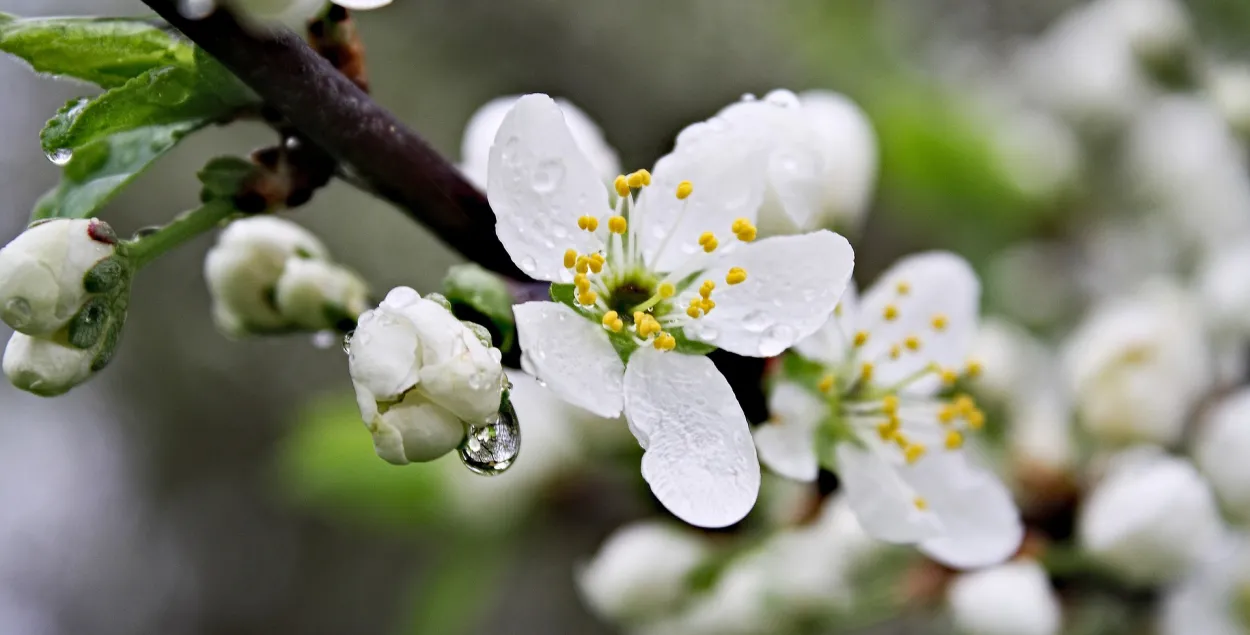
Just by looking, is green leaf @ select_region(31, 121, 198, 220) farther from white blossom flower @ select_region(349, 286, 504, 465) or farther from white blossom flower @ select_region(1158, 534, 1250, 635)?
white blossom flower @ select_region(1158, 534, 1250, 635)

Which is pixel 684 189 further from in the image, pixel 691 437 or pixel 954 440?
pixel 954 440

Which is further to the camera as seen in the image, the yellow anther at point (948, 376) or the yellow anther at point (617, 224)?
the yellow anther at point (948, 376)

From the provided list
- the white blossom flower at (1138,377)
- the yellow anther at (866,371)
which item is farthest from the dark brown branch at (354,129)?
the white blossom flower at (1138,377)

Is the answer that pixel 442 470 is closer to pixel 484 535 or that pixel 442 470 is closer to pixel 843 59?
pixel 484 535

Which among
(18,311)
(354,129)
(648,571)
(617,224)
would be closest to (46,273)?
(18,311)

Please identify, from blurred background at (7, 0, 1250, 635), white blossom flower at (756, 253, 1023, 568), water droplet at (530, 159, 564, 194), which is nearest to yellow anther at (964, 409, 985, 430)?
white blossom flower at (756, 253, 1023, 568)

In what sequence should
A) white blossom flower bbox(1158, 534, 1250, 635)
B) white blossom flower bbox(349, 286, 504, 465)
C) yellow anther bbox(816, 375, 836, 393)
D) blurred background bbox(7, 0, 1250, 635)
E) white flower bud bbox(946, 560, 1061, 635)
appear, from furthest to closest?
blurred background bbox(7, 0, 1250, 635) < white blossom flower bbox(1158, 534, 1250, 635) < white flower bud bbox(946, 560, 1061, 635) < yellow anther bbox(816, 375, 836, 393) < white blossom flower bbox(349, 286, 504, 465)

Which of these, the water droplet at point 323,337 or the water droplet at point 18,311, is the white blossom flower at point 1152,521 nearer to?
the water droplet at point 323,337
